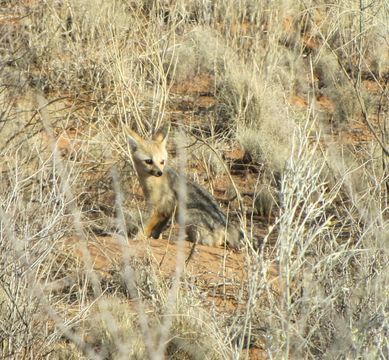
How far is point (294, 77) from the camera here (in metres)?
12.3

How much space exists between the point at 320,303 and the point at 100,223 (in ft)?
13.2

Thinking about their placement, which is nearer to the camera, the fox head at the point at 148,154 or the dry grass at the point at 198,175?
the dry grass at the point at 198,175

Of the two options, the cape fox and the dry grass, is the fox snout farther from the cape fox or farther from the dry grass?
the dry grass

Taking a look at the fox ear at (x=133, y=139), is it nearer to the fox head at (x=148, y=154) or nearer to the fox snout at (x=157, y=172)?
the fox head at (x=148, y=154)

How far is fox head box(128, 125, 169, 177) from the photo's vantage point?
9.67 metres

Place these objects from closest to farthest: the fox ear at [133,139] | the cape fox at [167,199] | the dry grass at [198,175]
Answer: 1. the dry grass at [198,175]
2. the cape fox at [167,199]
3. the fox ear at [133,139]

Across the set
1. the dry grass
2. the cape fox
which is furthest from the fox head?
the dry grass

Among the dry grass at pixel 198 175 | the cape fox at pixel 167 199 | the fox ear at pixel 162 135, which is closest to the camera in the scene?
the dry grass at pixel 198 175

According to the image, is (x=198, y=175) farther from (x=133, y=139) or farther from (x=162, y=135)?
(x=133, y=139)

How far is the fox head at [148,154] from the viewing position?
31.7 feet

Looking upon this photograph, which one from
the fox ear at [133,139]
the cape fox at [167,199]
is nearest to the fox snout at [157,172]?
the cape fox at [167,199]

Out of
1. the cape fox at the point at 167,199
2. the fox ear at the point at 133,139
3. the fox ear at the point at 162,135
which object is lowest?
the cape fox at the point at 167,199

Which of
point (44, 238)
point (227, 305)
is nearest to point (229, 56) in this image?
point (227, 305)

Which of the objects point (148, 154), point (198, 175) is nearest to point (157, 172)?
point (148, 154)
